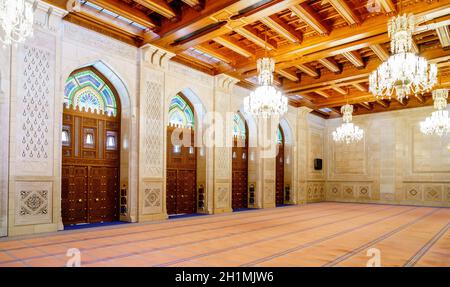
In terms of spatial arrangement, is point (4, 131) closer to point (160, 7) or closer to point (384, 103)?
point (160, 7)

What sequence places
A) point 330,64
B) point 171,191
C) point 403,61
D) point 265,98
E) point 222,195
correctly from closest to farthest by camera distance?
1. point 403,61
2. point 265,98
3. point 171,191
4. point 330,64
5. point 222,195

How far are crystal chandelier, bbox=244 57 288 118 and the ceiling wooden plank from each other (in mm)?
1877

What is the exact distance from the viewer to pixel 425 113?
1218 centimetres

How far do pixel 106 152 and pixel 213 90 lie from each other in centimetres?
332

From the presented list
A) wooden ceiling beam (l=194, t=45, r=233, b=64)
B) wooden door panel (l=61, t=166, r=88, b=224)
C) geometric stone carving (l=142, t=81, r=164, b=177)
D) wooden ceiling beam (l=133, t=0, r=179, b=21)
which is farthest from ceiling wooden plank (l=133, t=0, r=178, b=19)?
wooden door panel (l=61, t=166, r=88, b=224)

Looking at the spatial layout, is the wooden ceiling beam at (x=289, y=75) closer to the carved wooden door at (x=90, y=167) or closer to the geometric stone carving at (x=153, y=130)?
the geometric stone carving at (x=153, y=130)

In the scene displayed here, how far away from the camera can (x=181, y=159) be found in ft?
27.7

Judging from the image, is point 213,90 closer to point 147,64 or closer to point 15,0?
point 147,64

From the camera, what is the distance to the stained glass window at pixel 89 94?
6.34m

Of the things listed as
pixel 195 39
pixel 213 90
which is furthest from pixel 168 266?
pixel 213 90

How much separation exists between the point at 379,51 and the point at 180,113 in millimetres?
4778

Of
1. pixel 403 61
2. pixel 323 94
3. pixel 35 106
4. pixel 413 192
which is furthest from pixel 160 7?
pixel 413 192

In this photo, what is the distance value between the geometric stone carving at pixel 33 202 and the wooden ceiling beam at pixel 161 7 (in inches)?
131

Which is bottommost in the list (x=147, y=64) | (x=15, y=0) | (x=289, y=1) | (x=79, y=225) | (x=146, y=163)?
(x=79, y=225)
